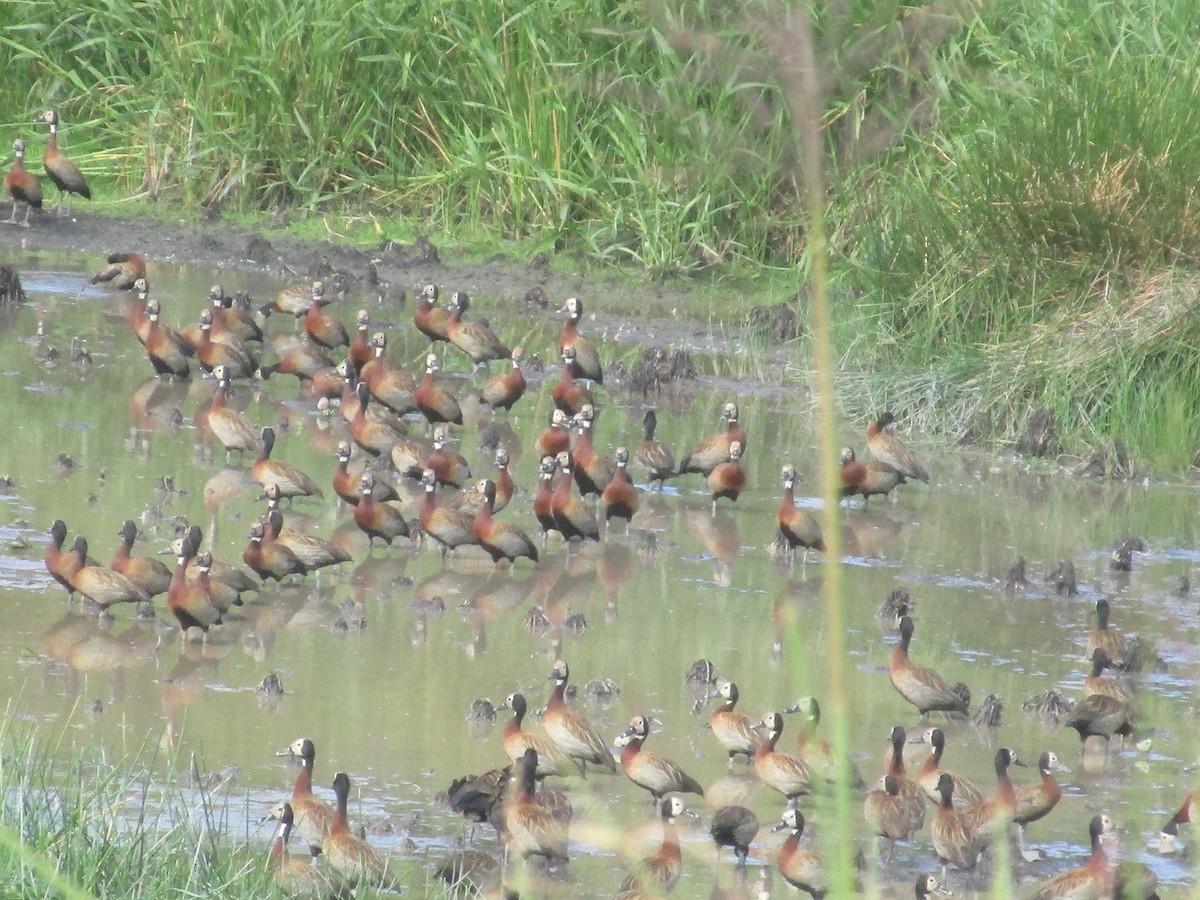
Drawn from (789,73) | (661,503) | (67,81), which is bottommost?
(661,503)

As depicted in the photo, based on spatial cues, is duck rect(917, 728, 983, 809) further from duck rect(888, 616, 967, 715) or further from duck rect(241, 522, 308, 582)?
duck rect(241, 522, 308, 582)

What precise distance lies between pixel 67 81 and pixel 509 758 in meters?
13.2

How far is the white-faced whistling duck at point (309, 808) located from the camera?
18.3 ft

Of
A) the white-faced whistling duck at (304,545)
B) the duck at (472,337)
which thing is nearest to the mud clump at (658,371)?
the duck at (472,337)

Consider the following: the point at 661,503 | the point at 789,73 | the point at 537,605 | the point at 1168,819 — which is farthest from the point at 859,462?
the point at 789,73

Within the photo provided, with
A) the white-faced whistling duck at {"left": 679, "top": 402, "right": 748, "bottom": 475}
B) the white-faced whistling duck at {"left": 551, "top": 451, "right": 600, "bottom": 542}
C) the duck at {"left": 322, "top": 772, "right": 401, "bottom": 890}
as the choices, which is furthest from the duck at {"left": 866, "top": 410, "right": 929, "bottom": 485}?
the duck at {"left": 322, "top": 772, "right": 401, "bottom": 890}

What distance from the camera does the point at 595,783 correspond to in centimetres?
683

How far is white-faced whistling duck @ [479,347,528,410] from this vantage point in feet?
39.5

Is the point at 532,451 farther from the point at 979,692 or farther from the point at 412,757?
the point at 412,757

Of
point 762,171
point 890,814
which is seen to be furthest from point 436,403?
point 890,814

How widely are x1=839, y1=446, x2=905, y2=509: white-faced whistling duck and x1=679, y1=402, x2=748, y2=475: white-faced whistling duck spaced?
57 centimetres

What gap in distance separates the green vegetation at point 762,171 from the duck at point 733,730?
94.6 inches

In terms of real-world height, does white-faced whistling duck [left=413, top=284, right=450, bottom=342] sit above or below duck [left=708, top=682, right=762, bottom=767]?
above

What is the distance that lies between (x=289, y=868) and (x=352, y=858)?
0.17 meters
